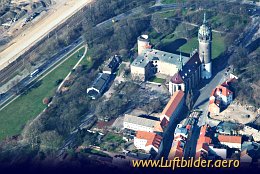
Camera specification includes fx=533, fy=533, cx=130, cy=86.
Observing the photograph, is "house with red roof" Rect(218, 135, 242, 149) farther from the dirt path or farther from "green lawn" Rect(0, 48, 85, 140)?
the dirt path

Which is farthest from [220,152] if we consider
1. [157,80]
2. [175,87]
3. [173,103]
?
[157,80]

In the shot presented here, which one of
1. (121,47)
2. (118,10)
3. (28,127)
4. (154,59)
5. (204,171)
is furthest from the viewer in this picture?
(118,10)

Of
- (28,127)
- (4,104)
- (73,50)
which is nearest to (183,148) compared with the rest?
(28,127)

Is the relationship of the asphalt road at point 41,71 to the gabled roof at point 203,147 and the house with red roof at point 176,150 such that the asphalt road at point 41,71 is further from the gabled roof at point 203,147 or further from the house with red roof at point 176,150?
the gabled roof at point 203,147

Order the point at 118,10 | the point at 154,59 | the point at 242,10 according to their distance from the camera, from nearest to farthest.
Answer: the point at 154,59, the point at 242,10, the point at 118,10

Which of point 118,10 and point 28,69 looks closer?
point 28,69

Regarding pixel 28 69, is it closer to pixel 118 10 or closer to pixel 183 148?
pixel 118 10
